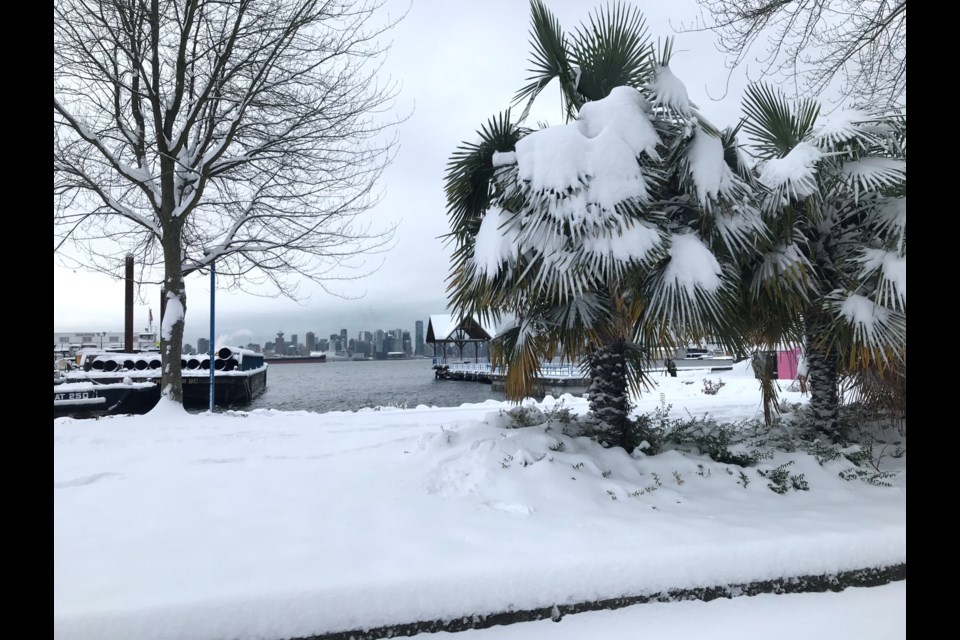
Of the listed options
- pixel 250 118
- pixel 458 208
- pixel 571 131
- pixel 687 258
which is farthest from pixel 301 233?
pixel 687 258

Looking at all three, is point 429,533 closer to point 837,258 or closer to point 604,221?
point 604,221

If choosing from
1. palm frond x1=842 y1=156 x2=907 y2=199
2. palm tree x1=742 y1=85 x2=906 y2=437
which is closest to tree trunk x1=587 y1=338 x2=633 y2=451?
palm tree x1=742 y1=85 x2=906 y2=437

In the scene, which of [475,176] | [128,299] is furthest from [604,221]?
[128,299]

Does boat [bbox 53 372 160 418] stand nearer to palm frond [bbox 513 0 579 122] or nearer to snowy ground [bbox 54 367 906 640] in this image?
snowy ground [bbox 54 367 906 640]

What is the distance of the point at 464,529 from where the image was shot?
9.50 ft

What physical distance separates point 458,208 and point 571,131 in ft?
5.02

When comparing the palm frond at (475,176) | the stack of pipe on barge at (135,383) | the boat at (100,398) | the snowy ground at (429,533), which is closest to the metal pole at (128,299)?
the stack of pipe on barge at (135,383)

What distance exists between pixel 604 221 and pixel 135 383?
1773 cm

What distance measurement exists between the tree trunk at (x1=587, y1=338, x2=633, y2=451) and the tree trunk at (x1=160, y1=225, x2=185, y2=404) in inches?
275

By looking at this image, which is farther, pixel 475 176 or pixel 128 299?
pixel 128 299

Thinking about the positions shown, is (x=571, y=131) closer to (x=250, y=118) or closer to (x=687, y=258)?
(x=687, y=258)

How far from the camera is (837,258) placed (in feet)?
15.2

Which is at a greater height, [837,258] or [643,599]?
[837,258]

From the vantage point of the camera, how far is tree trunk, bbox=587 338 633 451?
436cm
